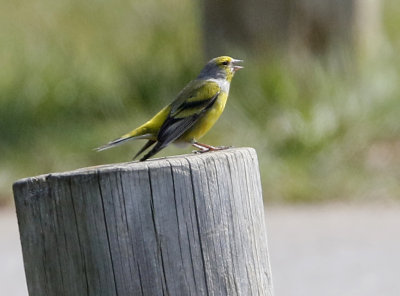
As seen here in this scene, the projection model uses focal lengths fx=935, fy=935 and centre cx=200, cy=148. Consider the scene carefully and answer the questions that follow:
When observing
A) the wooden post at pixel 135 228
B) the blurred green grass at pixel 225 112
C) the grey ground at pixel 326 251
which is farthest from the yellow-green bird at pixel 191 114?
the blurred green grass at pixel 225 112

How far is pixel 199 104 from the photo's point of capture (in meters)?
6.12

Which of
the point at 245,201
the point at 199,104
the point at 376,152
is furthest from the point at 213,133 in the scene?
the point at 245,201

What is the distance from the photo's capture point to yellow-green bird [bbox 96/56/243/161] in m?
5.72

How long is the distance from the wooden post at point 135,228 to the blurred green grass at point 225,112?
7582 mm

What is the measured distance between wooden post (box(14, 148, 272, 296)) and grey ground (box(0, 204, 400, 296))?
4670 millimetres

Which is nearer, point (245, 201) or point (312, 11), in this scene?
point (245, 201)

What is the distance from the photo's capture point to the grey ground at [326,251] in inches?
340

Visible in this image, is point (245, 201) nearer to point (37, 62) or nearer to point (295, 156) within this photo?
point (295, 156)

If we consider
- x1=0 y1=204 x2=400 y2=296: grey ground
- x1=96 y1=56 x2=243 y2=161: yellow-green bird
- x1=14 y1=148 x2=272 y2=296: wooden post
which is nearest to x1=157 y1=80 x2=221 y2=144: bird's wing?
x1=96 y1=56 x2=243 y2=161: yellow-green bird

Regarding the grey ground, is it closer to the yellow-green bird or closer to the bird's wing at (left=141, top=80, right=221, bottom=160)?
the yellow-green bird

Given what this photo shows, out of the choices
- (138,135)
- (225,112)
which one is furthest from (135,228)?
(225,112)

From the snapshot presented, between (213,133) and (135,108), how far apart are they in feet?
5.47

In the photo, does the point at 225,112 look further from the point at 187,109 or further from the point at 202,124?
the point at 187,109

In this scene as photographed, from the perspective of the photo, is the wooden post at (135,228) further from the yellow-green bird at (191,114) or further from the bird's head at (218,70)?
the bird's head at (218,70)
